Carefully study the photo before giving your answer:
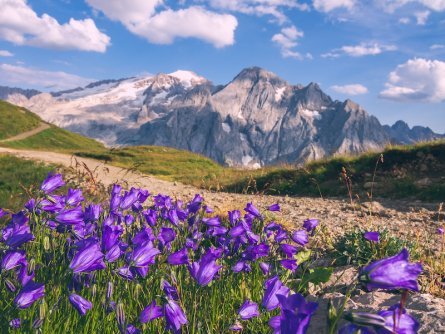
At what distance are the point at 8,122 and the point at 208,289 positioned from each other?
311ft

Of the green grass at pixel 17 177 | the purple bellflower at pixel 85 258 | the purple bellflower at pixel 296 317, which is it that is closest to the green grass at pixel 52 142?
the green grass at pixel 17 177

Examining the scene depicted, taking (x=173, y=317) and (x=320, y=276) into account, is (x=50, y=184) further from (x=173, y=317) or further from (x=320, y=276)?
(x=320, y=276)

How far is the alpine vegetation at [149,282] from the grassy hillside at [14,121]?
85394 millimetres

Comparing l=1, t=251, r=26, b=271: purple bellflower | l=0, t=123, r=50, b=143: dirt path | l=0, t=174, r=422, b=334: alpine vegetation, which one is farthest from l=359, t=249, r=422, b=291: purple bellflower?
l=0, t=123, r=50, b=143: dirt path

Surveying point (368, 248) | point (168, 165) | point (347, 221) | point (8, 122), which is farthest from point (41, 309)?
point (8, 122)

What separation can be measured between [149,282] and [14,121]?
9586 cm

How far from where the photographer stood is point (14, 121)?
290 ft

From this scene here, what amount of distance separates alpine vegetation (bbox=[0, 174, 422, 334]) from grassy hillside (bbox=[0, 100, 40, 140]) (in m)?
85.4

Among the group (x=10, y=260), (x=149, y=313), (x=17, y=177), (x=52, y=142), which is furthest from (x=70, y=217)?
(x=52, y=142)

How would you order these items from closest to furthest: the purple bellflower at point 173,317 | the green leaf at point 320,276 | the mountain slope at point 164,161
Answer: the purple bellflower at point 173,317 < the green leaf at point 320,276 < the mountain slope at point 164,161

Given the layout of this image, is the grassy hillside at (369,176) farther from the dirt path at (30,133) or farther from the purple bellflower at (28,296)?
the dirt path at (30,133)

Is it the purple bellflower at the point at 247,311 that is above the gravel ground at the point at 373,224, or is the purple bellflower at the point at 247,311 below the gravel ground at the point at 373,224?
above

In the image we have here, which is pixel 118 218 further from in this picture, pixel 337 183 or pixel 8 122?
pixel 8 122

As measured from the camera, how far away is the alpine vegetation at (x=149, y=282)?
5.57ft
